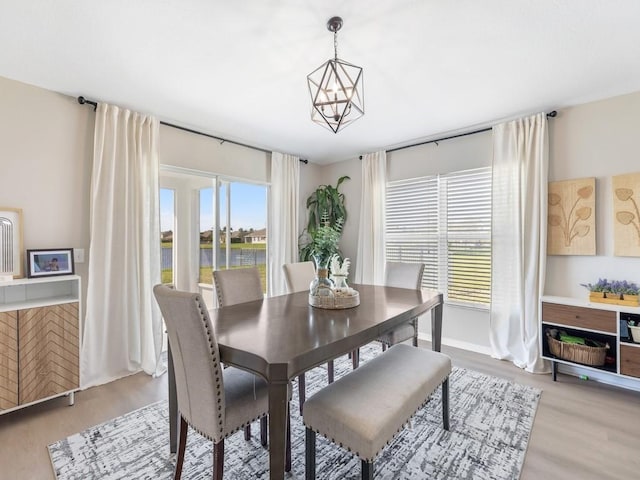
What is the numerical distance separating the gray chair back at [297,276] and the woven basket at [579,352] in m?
2.32

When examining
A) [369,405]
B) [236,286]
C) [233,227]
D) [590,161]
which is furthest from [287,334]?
[590,161]

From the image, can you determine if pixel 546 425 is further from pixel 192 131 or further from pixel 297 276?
pixel 192 131

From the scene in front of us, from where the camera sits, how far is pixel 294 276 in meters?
3.06

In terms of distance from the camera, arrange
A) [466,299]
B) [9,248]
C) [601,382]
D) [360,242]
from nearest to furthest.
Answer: [9,248] → [601,382] → [466,299] → [360,242]

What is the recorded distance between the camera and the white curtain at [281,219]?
14.4ft

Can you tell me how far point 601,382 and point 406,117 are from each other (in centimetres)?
307

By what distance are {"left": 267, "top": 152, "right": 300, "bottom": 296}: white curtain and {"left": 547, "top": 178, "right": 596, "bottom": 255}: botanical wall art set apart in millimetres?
3077

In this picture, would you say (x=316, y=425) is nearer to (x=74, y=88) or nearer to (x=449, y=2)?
(x=449, y=2)

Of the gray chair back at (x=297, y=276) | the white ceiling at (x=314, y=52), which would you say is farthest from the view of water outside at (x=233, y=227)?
the gray chair back at (x=297, y=276)

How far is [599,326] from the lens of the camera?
259 cm

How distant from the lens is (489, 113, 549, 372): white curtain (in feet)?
10.0

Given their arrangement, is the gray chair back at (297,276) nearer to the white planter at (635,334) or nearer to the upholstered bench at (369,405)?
the upholstered bench at (369,405)

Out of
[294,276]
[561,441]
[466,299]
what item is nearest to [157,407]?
[294,276]

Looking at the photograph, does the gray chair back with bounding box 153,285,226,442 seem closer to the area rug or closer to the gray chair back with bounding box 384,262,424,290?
the area rug
